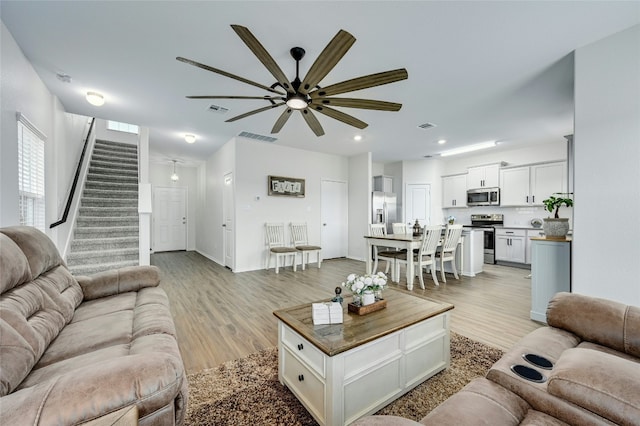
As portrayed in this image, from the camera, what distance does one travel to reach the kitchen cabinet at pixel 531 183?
5.56 metres

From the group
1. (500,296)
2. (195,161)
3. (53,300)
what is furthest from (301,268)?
(195,161)

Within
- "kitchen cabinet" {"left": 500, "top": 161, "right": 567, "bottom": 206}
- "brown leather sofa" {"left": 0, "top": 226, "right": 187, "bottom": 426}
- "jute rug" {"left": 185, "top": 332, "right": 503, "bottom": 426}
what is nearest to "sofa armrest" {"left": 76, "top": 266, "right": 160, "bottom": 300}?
"brown leather sofa" {"left": 0, "top": 226, "right": 187, "bottom": 426}

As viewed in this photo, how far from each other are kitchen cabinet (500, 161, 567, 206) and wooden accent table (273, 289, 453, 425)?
557cm

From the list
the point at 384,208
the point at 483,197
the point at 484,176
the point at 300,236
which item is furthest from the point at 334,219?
the point at 484,176

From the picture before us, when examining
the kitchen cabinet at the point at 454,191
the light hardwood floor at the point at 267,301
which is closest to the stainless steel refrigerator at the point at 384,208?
the kitchen cabinet at the point at 454,191

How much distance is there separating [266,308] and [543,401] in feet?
9.33

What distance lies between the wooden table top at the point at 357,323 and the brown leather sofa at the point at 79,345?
2.26 feet

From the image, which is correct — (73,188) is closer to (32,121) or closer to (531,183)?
(32,121)

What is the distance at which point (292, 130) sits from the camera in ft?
15.8

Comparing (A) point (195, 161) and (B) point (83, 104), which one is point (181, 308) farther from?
(A) point (195, 161)

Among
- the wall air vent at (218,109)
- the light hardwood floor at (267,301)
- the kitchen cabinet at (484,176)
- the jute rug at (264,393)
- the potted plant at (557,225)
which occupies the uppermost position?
the wall air vent at (218,109)

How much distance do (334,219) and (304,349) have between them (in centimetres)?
543

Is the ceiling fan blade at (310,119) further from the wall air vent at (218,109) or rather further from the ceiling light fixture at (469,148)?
the ceiling light fixture at (469,148)

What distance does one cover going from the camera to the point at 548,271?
294cm
